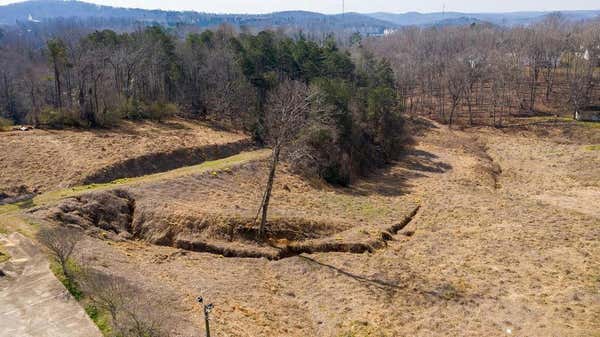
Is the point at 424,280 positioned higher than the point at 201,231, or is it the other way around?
the point at 201,231

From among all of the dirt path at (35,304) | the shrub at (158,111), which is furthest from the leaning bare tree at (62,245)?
the shrub at (158,111)

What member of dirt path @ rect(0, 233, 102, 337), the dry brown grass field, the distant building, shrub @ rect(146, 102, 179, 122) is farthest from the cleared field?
the distant building

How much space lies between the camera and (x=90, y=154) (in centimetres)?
2909

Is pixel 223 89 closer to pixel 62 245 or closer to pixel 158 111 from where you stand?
pixel 158 111

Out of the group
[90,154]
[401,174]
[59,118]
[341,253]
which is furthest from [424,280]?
[59,118]

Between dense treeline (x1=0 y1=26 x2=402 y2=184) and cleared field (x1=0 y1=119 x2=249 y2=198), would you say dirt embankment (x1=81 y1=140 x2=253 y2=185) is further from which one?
dense treeline (x1=0 y1=26 x2=402 y2=184)

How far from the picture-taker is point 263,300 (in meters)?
16.8

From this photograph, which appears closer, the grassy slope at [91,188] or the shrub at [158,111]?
the grassy slope at [91,188]

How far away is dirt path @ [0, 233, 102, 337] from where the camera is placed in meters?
12.4

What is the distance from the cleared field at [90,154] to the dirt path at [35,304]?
29.7ft

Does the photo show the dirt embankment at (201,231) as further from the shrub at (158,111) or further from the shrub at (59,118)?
the shrub at (158,111)

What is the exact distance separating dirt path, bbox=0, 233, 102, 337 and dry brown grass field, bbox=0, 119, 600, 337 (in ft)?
6.72

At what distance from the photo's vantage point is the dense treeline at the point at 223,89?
3588 cm

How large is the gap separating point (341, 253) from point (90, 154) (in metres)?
17.8
